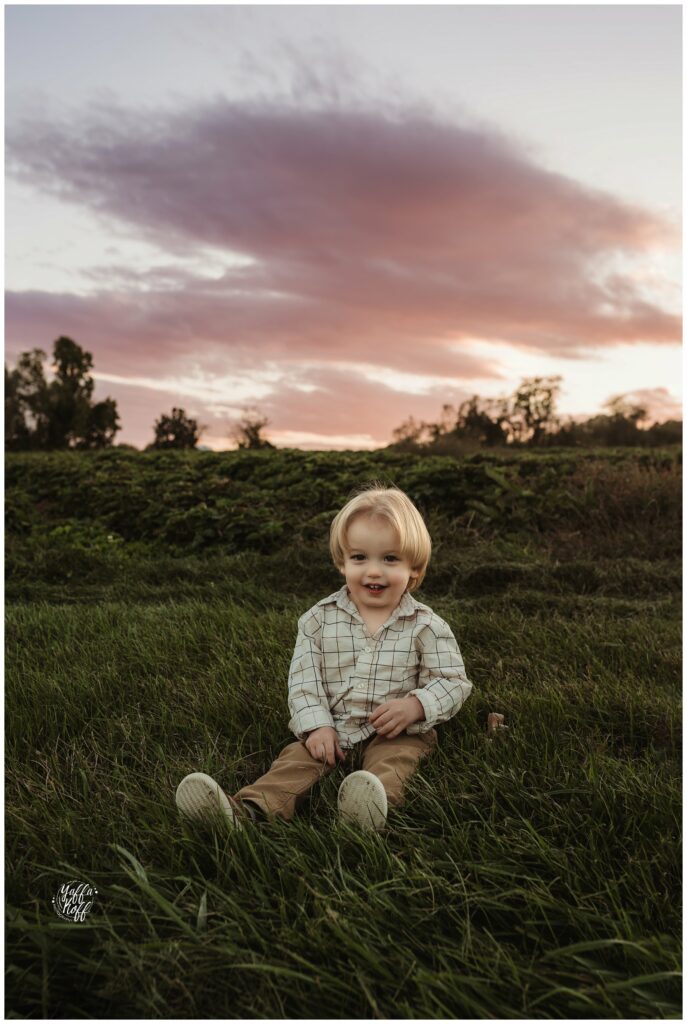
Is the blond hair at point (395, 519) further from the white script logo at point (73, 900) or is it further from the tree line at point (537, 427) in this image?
the tree line at point (537, 427)

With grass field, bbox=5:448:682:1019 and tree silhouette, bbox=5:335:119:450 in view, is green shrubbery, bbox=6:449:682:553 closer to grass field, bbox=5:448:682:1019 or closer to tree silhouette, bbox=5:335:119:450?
grass field, bbox=5:448:682:1019

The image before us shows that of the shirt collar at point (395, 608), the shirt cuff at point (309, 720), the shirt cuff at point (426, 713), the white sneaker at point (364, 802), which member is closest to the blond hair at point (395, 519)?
the shirt collar at point (395, 608)

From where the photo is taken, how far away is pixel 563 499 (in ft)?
24.2

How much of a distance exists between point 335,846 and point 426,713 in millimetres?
707

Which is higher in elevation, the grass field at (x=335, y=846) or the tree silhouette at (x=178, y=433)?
the tree silhouette at (x=178, y=433)

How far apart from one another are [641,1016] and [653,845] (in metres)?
0.54

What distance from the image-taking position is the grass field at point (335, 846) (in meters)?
1.46

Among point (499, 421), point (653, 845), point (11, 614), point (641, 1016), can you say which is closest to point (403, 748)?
point (653, 845)

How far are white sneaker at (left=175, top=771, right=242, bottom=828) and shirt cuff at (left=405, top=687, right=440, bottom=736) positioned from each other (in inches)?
28.3

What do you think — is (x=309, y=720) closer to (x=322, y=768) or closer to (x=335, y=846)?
(x=322, y=768)

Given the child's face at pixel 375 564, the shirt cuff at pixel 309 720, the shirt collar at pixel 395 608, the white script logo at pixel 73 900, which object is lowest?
the white script logo at pixel 73 900

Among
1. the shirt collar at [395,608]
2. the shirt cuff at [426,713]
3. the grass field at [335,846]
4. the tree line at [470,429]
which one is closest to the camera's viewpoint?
the grass field at [335,846]

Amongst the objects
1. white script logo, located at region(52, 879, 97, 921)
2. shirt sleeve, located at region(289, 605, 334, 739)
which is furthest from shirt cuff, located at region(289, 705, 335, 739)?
white script logo, located at region(52, 879, 97, 921)

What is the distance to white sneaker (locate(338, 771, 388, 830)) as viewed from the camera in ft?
6.52
